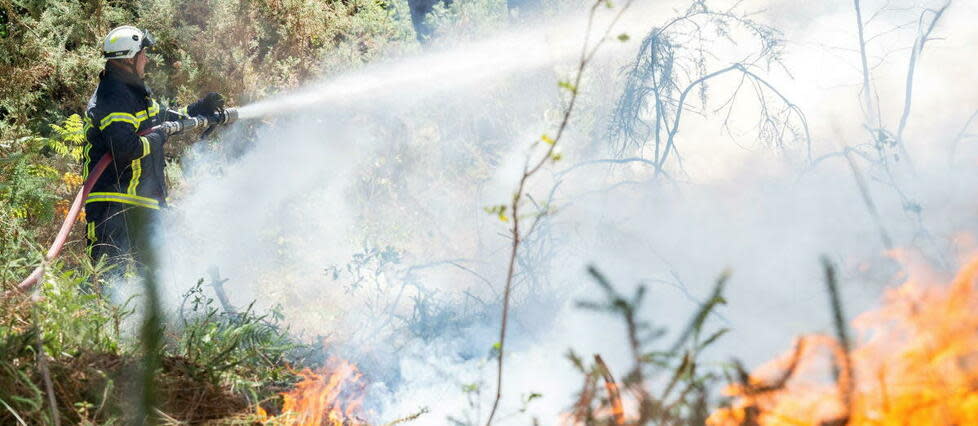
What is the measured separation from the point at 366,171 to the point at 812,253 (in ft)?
11.6

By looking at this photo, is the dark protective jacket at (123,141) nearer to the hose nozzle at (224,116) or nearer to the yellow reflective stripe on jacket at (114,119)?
the yellow reflective stripe on jacket at (114,119)

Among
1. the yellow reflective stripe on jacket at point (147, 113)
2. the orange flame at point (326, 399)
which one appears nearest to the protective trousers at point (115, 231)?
the yellow reflective stripe on jacket at point (147, 113)

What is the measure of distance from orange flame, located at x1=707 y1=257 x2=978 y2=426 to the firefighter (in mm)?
3873

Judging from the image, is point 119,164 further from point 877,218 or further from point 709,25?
point 877,218

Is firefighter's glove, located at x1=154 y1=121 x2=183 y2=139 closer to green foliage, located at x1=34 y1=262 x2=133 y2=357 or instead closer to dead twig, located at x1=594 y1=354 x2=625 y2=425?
green foliage, located at x1=34 y1=262 x2=133 y2=357

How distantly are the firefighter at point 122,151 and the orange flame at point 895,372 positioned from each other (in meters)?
3.87

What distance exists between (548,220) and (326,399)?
6.48ft

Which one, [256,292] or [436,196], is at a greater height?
[436,196]

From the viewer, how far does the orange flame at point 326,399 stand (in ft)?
10.1

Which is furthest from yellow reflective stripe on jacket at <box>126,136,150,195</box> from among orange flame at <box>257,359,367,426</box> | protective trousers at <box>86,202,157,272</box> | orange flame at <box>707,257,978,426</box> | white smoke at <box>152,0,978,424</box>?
orange flame at <box>707,257,978,426</box>

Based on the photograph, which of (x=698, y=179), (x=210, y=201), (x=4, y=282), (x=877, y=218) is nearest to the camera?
(x=4, y=282)

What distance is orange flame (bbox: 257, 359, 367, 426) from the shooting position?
3.09 metres

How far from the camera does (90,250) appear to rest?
15.4ft

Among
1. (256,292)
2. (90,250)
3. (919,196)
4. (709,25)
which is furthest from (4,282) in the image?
(919,196)
